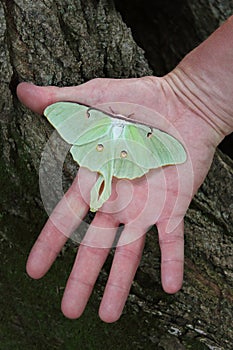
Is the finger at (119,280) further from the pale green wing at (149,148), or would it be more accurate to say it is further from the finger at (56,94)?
the finger at (56,94)

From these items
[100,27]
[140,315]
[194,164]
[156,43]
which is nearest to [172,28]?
[156,43]

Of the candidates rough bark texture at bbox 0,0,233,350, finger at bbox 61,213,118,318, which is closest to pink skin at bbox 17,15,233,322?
finger at bbox 61,213,118,318

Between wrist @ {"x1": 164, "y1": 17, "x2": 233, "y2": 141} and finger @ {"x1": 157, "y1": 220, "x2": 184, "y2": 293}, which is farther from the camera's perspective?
wrist @ {"x1": 164, "y1": 17, "x2": 233, "y2": 141}

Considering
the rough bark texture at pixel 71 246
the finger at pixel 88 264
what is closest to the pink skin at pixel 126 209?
the finger at pixel 88 264

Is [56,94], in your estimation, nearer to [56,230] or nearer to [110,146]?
[110,146]

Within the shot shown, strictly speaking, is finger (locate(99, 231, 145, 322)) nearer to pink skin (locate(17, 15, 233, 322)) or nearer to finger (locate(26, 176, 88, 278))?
pink skin (locate(17, 15, 233, 322))

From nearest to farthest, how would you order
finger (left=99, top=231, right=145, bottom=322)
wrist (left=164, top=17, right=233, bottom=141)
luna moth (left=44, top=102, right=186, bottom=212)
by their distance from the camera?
finger (left=99, top=231, right=145, bottom=322), luna moth (left=44, top=102, right=186, bottom=212), wrist (left=164, top=17, right=233, bottom=141)

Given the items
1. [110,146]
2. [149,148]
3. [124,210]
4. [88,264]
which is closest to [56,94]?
[110,146]

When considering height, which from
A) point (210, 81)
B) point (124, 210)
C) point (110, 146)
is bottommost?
point (124, 210)
